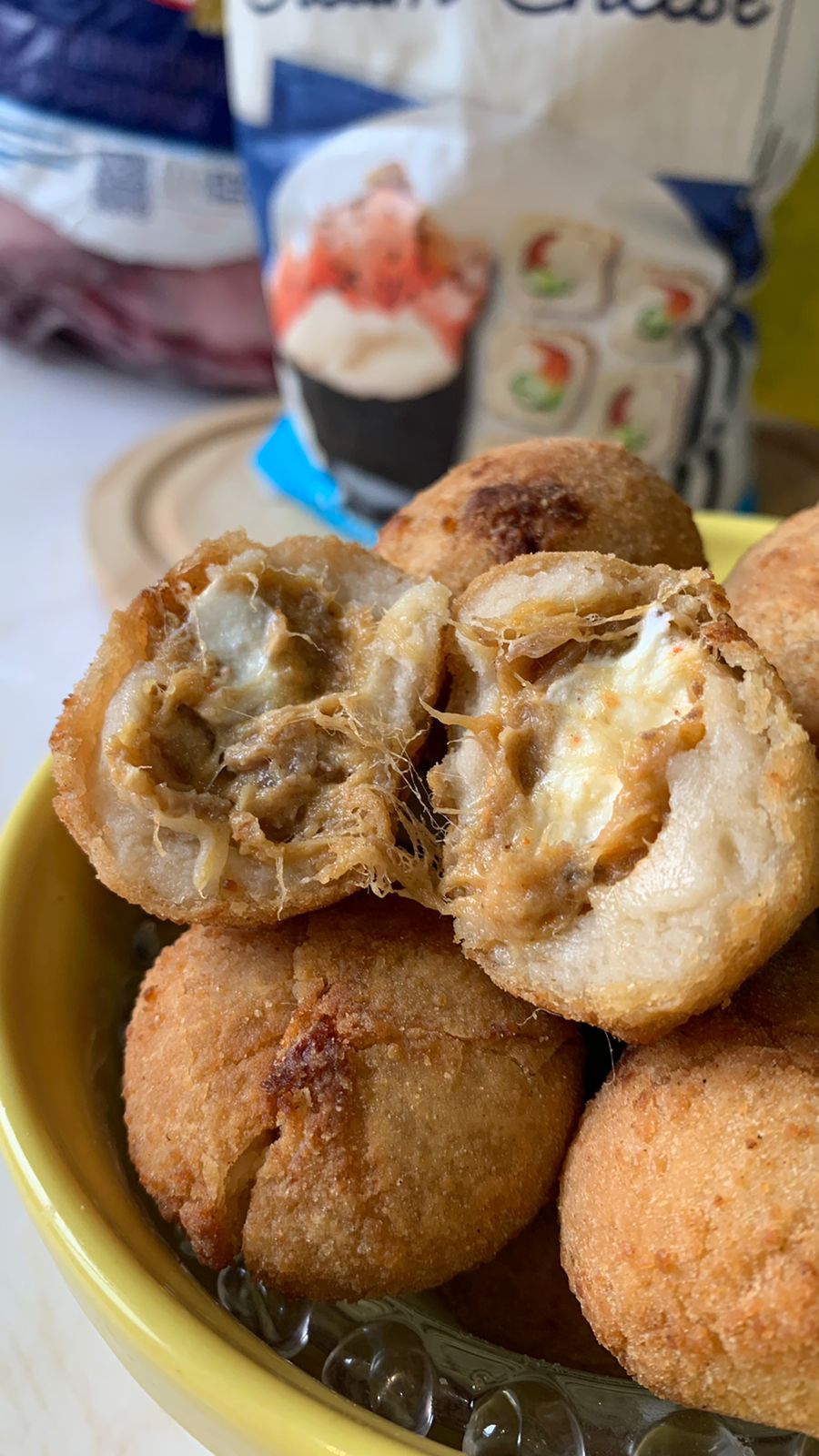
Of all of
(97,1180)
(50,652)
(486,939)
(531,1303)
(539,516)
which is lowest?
(50,652)

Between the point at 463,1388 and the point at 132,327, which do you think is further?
the point at 132,327

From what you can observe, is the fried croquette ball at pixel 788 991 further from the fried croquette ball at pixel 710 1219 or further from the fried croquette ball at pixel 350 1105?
the fried croquette ball at pixel 350 1105

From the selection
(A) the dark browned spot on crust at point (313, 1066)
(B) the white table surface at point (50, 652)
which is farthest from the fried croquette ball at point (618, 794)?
(B) the white table surface at point (50, 652)

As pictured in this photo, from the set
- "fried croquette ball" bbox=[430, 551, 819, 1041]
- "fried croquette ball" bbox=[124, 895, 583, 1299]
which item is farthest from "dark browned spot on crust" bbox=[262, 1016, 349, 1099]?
"fried croquette ball" bbox=[430, 551, 819, 1041]

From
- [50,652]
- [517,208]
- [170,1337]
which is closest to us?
[170,1337]

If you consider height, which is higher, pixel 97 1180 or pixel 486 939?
pixel 486 939

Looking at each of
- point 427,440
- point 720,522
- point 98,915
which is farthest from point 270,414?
point 98,915

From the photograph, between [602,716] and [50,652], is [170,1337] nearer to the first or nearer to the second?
[602,716]

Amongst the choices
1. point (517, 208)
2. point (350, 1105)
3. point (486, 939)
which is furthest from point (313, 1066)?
point (517, 208)
